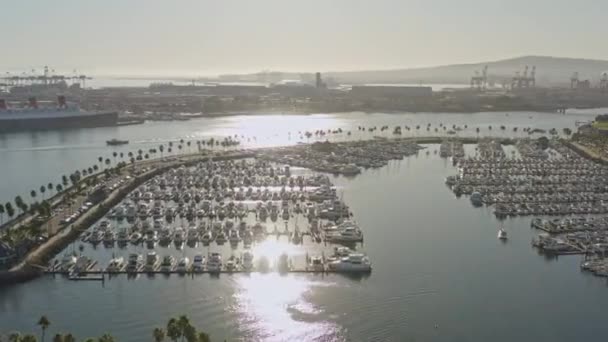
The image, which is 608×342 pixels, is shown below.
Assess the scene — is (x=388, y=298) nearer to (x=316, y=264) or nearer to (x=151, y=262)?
(x=316, y=264)

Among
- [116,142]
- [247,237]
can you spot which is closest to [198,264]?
[247,237]

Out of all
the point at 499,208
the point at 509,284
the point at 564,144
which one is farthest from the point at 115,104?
the point at 509,284

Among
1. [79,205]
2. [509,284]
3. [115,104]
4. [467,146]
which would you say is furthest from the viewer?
[115,104]

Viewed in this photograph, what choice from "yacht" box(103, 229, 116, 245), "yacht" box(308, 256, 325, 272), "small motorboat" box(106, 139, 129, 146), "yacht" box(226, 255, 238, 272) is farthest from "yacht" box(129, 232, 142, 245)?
"small motorboat" box(106, 139, 129, 146)

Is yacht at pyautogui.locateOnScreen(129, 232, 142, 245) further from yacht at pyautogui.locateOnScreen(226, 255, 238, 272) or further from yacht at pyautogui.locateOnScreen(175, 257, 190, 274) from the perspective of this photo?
yacht at pyautogui.locateOnScreen(226, 255, 238, 272)

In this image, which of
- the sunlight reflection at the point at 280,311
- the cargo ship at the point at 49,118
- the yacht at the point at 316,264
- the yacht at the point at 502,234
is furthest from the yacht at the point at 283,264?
the cargo ship at the point at 49,118

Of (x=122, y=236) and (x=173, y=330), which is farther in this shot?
(x=122, y=236)

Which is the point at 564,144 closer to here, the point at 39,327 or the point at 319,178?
the point at 319,178
